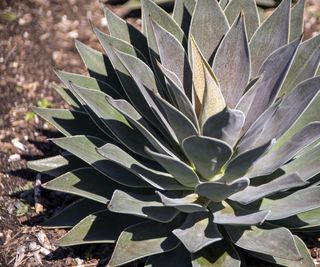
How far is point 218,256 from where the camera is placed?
261 cm

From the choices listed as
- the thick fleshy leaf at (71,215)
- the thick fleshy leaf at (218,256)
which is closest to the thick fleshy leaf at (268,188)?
the thick fleshy leaf at (218,256)

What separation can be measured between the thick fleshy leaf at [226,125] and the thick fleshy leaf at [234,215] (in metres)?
0.29

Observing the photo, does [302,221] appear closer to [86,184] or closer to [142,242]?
[142,242]

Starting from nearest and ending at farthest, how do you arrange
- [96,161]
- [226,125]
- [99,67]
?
1. [226,125]
2. [96,161]
3. [99,67]

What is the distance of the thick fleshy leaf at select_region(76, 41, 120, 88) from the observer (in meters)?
3.07

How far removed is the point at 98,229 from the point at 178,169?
55cm

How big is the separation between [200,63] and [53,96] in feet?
5.55

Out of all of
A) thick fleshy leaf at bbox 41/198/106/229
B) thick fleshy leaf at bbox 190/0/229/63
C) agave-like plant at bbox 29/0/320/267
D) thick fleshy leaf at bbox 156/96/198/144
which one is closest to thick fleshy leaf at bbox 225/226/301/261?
agave-like plant at bbox 29/0/320/267

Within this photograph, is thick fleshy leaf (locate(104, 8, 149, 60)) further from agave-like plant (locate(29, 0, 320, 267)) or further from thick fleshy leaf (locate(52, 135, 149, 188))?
thick fleshy leaf (locate(52, 135, 149, 188))

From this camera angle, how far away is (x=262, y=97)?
2568mm

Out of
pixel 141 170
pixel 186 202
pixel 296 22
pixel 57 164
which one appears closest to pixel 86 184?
pixel 57 164

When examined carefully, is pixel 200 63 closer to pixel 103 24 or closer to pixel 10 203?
pixel 10 203

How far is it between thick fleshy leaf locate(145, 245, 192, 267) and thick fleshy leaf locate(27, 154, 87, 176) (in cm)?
60

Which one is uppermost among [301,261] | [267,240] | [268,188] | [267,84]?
[267,84]
